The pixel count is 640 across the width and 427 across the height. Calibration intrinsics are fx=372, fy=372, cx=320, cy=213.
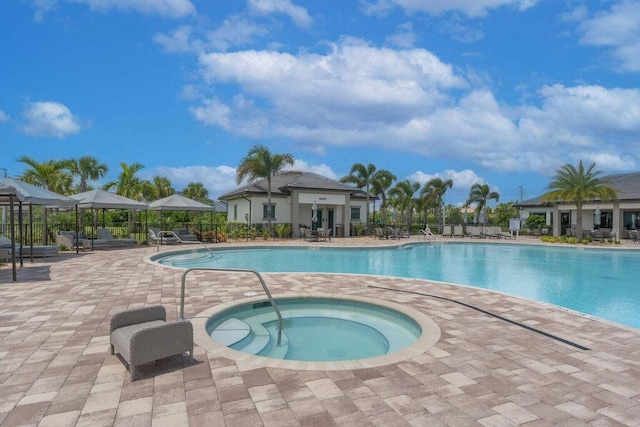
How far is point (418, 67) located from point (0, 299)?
19439mm

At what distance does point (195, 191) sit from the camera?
146ft

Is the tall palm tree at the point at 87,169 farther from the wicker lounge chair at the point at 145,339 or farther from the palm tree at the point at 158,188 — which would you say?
the wicker lounge chair at the point at 145,339

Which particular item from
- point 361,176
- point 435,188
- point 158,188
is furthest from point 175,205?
point 435,188

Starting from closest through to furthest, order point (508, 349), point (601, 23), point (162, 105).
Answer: point (508, 349) → point (601, 23) → point (162, 105)

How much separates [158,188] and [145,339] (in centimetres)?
3472

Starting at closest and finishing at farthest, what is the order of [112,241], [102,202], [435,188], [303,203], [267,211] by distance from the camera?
[102,202]
[112,241]
[303,203]
[267,211]
[435,188]

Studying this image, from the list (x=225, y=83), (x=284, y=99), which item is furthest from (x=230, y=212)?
(x=225, y=83)

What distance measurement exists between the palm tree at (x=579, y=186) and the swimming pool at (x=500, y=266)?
589 cm

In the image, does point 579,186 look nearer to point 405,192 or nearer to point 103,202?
point 405,192

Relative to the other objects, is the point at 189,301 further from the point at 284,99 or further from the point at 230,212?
the point at 230,212

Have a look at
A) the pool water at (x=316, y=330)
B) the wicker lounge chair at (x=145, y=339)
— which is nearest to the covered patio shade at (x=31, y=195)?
the pool water at (x=316, y=330)

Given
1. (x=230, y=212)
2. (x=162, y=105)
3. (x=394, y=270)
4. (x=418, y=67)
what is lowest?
(x=394, y=270)

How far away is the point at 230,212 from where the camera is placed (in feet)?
103

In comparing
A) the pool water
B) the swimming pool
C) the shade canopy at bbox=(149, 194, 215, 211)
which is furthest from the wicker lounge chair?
the shade canopy at bbox=(149, 194, 215, 211)
